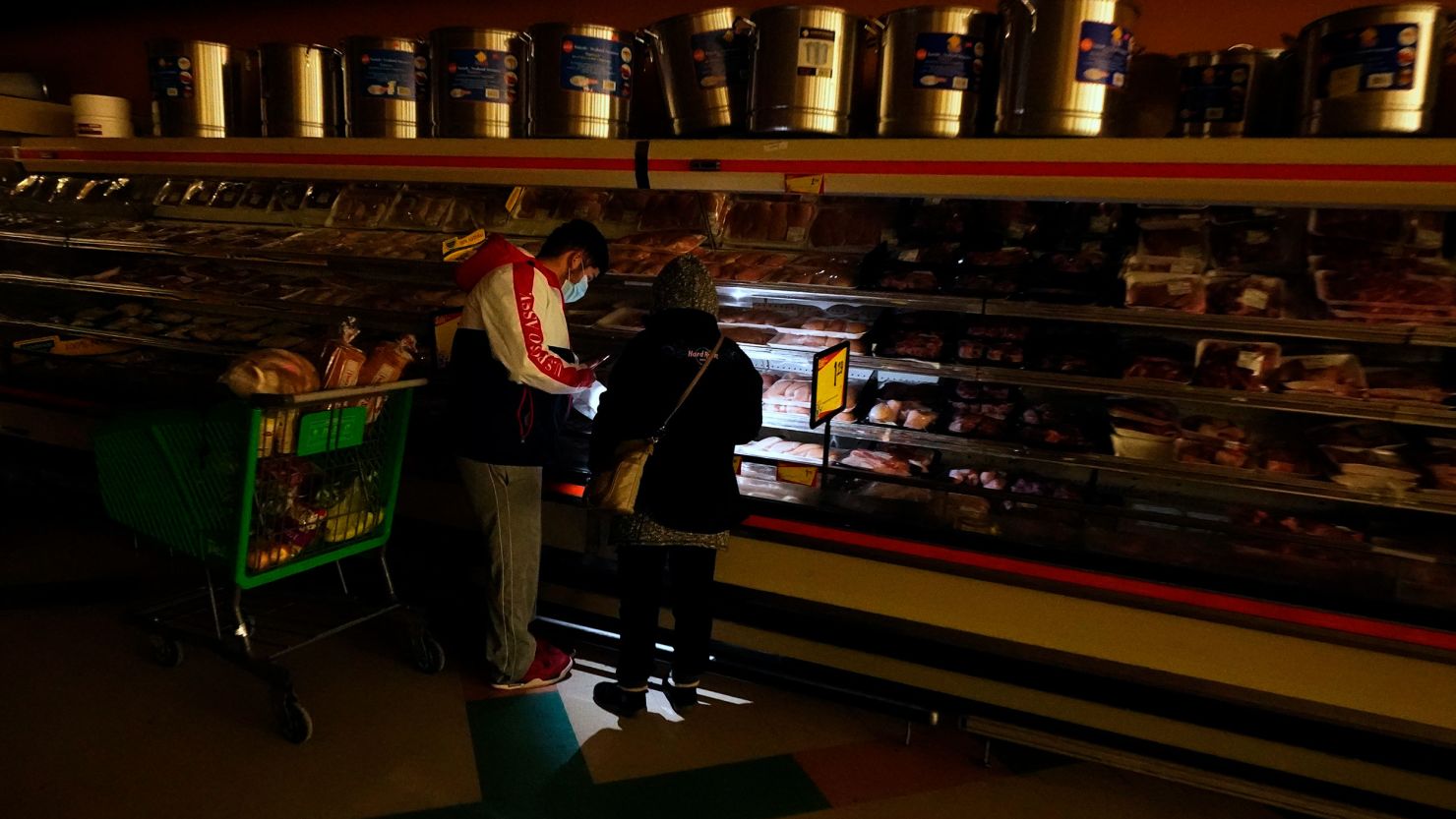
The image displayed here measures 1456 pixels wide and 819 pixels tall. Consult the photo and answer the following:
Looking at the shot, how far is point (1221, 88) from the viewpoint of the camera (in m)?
2.87

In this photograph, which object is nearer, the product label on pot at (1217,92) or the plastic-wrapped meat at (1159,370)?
the product label on pot at (1217,92)

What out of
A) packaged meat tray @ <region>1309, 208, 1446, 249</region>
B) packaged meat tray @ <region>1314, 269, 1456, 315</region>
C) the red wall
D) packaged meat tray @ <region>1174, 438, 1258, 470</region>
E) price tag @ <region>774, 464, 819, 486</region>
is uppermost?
the red wall

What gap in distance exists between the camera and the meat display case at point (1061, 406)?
102 inches

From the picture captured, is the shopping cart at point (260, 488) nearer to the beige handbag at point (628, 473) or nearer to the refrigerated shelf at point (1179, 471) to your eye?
the beige handbag at point (628, 473)

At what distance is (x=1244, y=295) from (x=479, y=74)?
2986mm

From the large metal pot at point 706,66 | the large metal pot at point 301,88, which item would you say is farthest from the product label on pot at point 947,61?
the large metal pot at point 301,88

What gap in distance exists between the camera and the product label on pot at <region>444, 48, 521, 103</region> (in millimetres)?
3557

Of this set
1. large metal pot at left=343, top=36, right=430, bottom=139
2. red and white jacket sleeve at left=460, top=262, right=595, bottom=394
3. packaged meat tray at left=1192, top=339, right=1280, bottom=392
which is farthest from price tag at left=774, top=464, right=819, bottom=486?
large metal pot at left=343, top=36, right=430, bottom=139

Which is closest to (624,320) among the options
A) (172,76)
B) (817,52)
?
(817,52)

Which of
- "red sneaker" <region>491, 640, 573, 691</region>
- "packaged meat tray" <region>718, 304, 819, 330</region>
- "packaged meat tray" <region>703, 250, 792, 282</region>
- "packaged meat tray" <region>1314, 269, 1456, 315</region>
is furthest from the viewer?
"packaged meat tray" <region>718, 304, 819, 330</region>

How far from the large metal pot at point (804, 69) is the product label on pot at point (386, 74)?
65.2 inches

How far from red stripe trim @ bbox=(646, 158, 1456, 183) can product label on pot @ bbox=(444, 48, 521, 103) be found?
0.93 meters

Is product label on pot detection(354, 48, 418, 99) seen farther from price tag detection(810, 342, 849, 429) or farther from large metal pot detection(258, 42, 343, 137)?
price tag detection(810, 342, 849, 429)

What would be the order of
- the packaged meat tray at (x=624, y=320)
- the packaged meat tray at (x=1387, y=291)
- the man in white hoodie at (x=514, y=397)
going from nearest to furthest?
the packaged meat tray at (x=1387, y=291) < the man in white hoodie at (x=514, y=397) < the packaged meat tray at (x=624, y=320)
